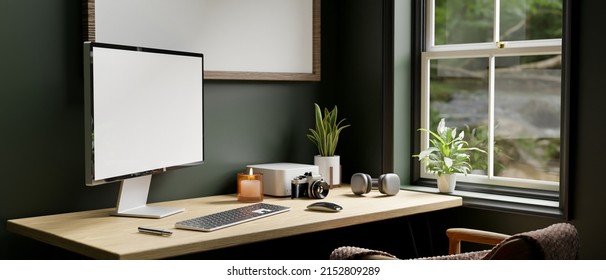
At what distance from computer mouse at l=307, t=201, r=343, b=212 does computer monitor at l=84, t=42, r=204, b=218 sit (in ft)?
1.80

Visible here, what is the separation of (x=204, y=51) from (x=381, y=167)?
1.09m

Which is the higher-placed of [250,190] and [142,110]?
[142,110]

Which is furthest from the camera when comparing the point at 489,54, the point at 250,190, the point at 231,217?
the point at 489,54

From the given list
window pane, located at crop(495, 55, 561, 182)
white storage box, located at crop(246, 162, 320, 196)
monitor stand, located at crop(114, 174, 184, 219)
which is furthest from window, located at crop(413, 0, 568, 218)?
monitor stand, located at crop(114, 174, 184, 219)

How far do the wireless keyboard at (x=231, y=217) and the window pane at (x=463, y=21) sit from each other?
1.33 meters

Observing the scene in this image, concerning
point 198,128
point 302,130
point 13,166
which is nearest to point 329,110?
point 302,130

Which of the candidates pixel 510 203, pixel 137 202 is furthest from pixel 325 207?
pixel 510 203

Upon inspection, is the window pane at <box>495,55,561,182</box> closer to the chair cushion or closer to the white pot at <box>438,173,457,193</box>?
the white pot at <box>438,173,457,193</box>

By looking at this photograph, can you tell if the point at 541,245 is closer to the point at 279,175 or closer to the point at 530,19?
the point at 279,175

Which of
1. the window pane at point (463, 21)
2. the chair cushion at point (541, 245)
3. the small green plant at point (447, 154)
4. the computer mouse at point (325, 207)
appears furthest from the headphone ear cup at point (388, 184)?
the chair cushion at point (541, 245)

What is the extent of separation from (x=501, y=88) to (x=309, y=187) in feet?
3.42

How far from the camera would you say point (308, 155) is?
12.6 feet

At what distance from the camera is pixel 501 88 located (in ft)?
11.5

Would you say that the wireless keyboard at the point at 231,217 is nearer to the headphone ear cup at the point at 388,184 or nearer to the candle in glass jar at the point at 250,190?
the candle in glass jar at the point at 250,190
